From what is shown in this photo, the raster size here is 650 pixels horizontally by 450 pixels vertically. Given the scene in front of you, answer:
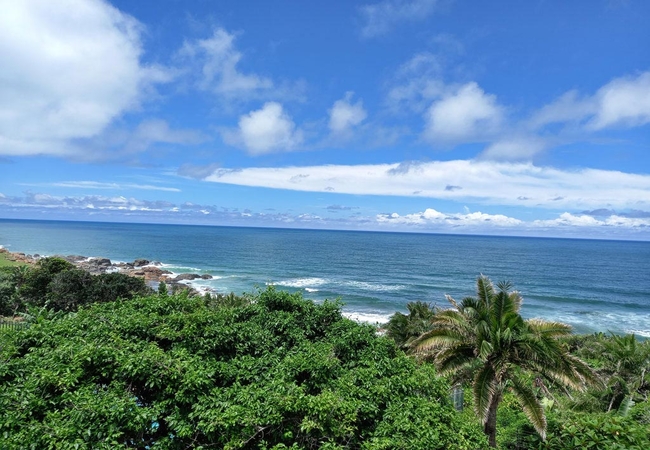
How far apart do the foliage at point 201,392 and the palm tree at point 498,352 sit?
2.72 m

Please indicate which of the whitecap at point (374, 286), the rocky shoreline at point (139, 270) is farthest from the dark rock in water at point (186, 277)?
the whitecap at point (374, 286)

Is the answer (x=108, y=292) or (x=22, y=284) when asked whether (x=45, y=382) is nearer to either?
(x=108, y=292)

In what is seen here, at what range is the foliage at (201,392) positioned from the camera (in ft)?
22.3

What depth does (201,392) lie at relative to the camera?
306 inches

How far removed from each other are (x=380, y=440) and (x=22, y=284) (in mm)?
42243

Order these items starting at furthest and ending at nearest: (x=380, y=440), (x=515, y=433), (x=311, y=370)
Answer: (x=515, y=433)
(x=311, y=370)
(x=380, y=440)

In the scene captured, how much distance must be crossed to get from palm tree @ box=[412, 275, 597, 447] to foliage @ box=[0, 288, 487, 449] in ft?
8.92

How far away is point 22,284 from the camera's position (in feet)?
120

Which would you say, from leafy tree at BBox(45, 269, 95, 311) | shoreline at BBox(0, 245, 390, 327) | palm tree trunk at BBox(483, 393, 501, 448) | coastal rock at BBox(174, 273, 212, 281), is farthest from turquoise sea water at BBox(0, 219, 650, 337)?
palm tree trunk at BBox(483, 393, 501, 448)

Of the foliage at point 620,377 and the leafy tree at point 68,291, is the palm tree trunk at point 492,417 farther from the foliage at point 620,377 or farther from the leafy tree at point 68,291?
the leafy tree at point 68,291

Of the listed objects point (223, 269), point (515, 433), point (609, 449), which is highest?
point (609, 449)

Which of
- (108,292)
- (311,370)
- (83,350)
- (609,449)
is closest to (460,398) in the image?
(609,449)

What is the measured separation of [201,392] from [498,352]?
8.80m

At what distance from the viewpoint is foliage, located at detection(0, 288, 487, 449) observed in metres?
6.79
